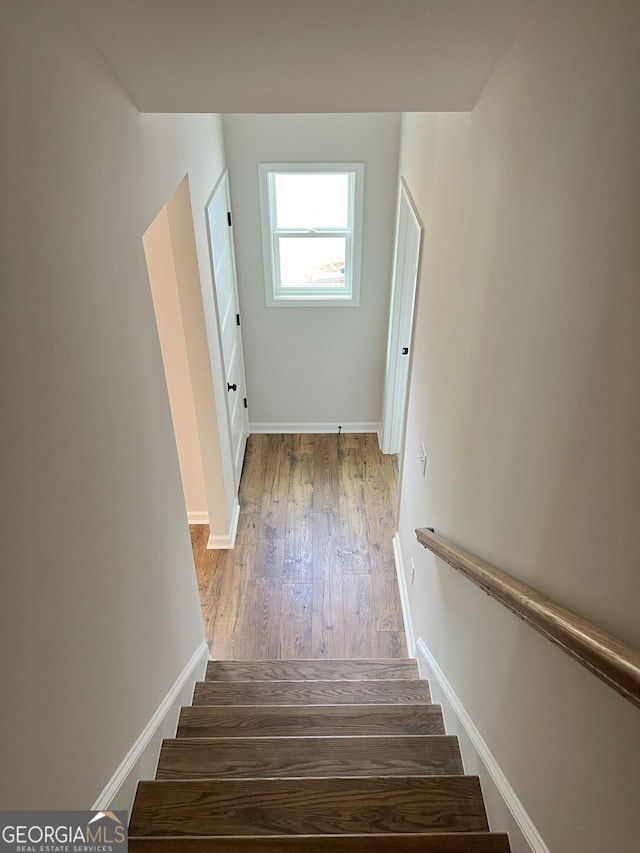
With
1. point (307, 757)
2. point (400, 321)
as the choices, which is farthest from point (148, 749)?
point (400, 321)

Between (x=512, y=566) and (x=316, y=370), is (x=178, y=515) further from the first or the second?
(x=316, y=370)

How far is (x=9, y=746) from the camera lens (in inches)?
41.5

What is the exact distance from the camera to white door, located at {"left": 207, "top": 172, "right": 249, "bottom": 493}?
141 inches

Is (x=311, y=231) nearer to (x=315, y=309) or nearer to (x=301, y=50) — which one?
(x=315, y=309)

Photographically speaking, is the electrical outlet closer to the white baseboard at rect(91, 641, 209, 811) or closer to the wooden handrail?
the wooden handrail

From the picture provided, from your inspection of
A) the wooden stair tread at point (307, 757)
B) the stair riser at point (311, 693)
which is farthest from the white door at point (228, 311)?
the wooden stair tread at point (307, 757)

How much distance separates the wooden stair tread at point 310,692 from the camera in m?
2.61

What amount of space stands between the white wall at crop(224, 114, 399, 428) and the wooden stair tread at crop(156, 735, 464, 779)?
327cm

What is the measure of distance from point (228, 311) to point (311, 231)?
2.98ft

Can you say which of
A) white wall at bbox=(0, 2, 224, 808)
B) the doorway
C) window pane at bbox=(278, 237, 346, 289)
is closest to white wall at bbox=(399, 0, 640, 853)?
white wall at bbox=(0, 2, 224, 808)

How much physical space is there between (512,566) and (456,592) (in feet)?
2.26

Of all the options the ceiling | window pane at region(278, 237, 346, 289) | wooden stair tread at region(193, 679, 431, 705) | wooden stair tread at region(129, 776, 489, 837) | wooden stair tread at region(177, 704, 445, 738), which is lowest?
wooden stair tread at region(193, 679, 431, 705)

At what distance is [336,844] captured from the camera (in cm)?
155

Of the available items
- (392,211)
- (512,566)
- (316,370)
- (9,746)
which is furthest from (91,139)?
(316,370)
